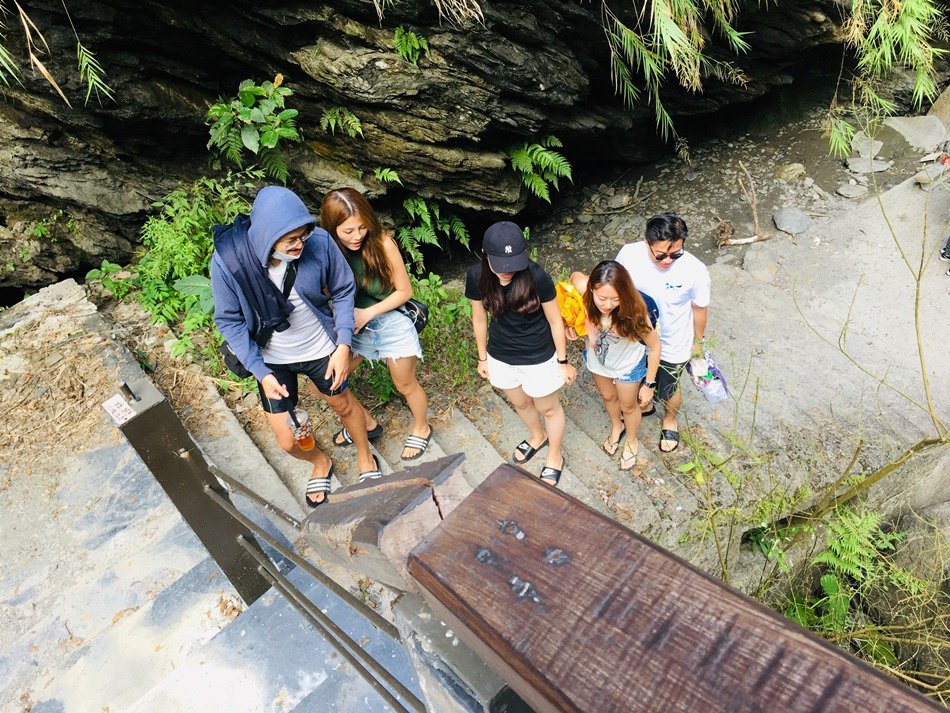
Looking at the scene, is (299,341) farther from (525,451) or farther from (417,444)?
(525,451)

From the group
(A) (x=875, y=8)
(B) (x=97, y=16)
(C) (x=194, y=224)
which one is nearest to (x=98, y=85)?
(B) (x=97, y=16)

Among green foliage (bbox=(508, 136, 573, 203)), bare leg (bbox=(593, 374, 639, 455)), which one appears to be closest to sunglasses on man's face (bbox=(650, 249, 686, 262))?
bare leg (bbox=(593, 374, 639, 455))

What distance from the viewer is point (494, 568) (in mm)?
900

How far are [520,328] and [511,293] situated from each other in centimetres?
24

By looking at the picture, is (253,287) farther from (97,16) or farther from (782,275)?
(782,275)

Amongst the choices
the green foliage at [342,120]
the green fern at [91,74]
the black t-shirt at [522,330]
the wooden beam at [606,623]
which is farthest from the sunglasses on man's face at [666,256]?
the green fern at [91,74]

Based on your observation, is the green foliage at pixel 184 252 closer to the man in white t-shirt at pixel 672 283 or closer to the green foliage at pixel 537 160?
the green foliage at pixel 537 160

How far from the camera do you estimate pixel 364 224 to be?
3.35 metres

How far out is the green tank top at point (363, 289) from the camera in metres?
3.51

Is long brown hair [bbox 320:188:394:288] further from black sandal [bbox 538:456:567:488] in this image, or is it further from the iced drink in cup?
black sandal [bbox 538:456:567:488]

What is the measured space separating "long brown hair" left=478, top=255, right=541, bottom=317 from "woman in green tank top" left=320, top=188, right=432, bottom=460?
0.46m

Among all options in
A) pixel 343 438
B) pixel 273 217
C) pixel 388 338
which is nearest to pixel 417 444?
pixel 343 438

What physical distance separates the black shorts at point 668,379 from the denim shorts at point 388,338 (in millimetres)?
1590

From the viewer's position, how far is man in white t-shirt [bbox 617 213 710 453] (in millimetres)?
3473
